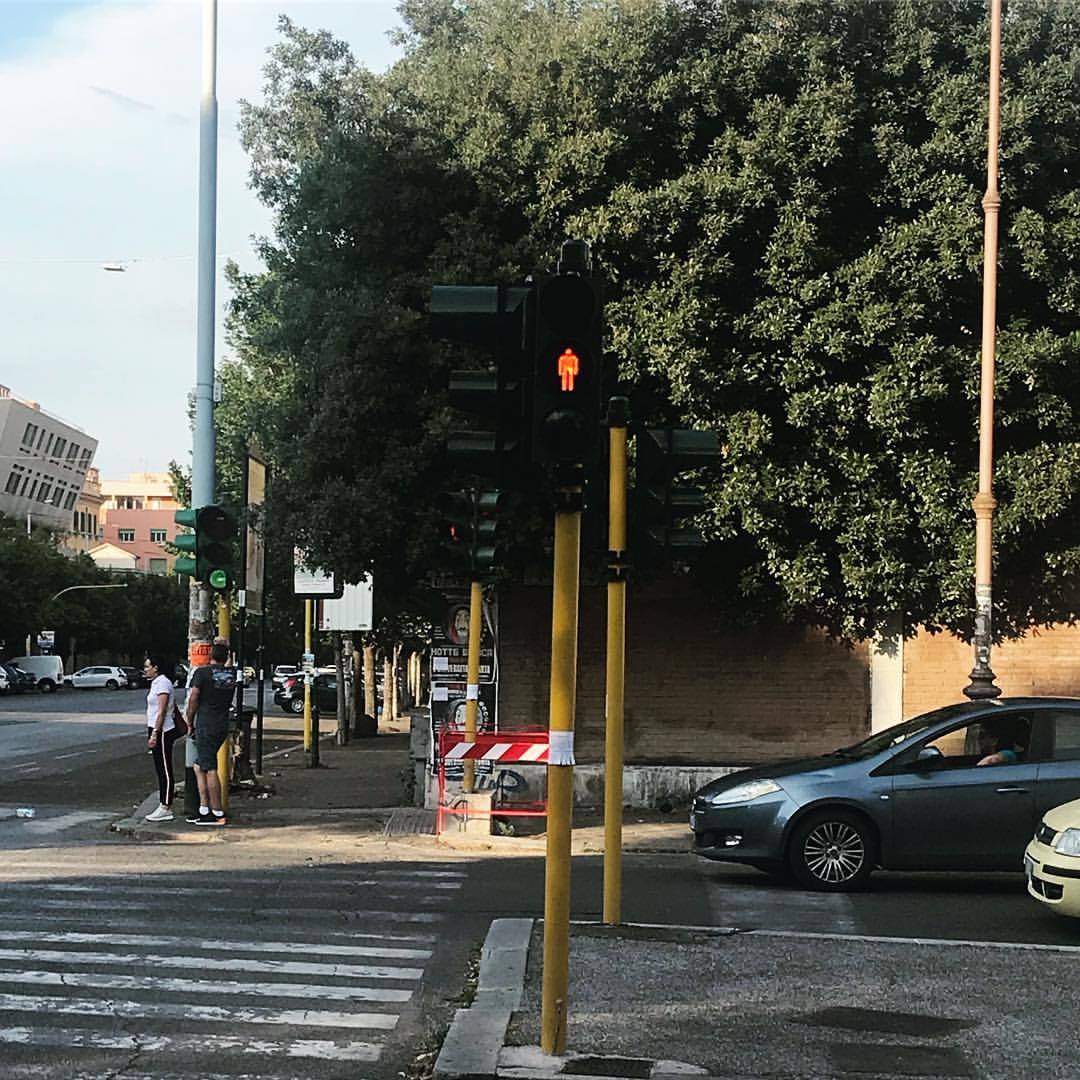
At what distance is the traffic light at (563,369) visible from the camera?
6.29 m

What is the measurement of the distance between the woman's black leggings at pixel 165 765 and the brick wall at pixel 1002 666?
877 cm

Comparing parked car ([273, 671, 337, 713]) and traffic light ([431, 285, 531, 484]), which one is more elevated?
traffic light ([431, 285, 531, 484])

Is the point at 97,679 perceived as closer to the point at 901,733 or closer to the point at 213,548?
the point at 213,548

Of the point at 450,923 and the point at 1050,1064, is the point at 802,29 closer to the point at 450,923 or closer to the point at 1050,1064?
the point at 450,923

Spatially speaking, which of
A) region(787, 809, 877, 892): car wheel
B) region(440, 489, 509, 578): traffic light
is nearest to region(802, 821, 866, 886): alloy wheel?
region(787, 809, 877, 892): car wheel

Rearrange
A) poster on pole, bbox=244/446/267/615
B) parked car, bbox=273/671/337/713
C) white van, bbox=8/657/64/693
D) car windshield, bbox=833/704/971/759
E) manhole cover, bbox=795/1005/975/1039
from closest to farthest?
manhole cover, bbox=795/1005/975/1039 → car windshield, bbox=833/704/971/759 → poster on pole, bbox=244/446/267/615 → parked car, bbox=273/671/337/713 → white van, bbox=8/657/64/693

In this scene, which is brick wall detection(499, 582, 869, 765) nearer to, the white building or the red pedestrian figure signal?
the red pedestrian figure signal

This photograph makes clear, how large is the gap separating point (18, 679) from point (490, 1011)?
72861 millimetres

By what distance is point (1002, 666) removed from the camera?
19328 millimetres

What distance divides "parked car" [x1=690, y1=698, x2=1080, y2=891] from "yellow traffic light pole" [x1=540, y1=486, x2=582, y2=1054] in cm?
605

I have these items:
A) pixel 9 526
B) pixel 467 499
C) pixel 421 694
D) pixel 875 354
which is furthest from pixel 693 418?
pixel 9 526

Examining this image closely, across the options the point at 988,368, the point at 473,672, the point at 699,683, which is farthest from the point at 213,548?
the point at 988,368

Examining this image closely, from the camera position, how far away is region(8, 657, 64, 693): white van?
82.0 m

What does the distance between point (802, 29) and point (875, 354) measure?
376 centimetres
